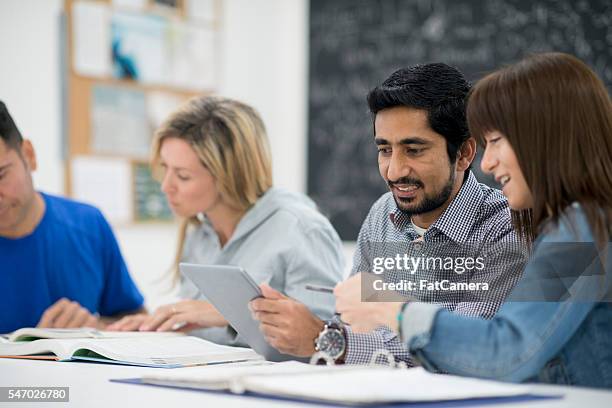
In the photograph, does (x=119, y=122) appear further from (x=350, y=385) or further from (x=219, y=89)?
(x=350, y=385)

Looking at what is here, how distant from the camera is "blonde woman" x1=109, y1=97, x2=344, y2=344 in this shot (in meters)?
2.39

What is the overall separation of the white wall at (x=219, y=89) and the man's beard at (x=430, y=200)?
217 cm

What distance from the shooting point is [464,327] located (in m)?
1.39

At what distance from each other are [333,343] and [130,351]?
0.43 meters

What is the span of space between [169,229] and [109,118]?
66cm

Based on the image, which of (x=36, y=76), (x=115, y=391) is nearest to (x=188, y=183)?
(x=115, y=391)

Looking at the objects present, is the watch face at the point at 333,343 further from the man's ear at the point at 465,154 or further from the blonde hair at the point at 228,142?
the blonde hair at the point at 228,142

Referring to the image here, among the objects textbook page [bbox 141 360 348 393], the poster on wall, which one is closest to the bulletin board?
the poster on wall

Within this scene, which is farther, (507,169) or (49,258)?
(49,258)

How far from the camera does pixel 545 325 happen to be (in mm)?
1349

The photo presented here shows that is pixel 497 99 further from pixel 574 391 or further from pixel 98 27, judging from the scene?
pixel 98 27

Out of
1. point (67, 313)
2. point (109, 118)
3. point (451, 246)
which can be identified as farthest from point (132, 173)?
point (451, 246)

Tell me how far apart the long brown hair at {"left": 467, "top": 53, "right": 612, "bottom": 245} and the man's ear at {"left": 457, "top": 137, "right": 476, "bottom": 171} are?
458mm

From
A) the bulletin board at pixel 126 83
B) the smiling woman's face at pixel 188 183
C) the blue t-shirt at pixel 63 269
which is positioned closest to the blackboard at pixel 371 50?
the bulletin board at pixel 126 83
